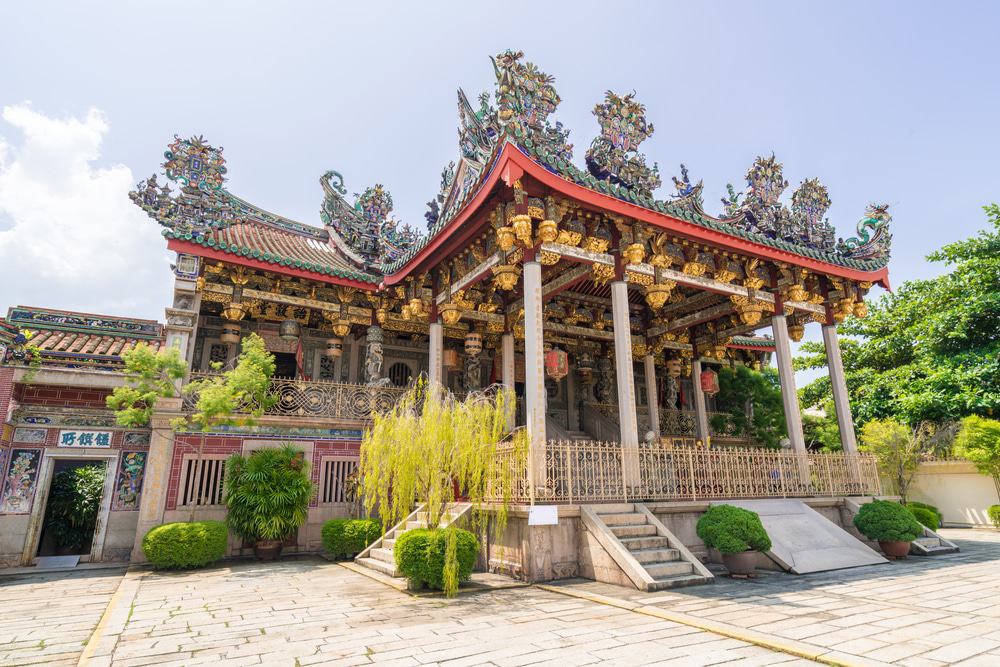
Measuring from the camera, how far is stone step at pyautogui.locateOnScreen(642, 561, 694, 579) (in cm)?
700

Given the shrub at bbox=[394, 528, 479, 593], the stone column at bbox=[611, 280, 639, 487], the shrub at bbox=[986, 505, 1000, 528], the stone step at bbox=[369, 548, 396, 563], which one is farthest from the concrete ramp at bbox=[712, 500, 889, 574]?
the shrub at bbox=[986, 505, 1000, 528]

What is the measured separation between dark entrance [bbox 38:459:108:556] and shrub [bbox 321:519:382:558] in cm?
Result: 850

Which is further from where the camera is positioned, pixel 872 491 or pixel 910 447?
pixel 910 447

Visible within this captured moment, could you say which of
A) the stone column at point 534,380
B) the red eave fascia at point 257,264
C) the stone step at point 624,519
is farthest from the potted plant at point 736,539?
the red eave fascia at point 257,264

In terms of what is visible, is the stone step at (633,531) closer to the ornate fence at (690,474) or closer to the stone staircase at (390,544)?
the ornate fence at (690,474)

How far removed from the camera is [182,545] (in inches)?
367

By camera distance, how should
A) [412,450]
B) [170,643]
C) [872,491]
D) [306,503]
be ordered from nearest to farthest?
1. [170,643]
2. [412,450]
3. [306,503]
4. [872,491]

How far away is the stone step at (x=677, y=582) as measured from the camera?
21.6 feet

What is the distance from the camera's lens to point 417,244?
11.9 meters

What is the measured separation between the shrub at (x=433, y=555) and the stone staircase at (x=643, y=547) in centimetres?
179

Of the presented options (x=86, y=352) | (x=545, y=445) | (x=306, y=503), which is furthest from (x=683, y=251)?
(x=86, y=352)

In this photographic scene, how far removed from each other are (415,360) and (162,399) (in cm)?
630

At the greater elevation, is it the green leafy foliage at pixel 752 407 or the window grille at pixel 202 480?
the green leafy foliage at pixel 752 407

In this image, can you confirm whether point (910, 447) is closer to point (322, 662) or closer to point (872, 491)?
point (872, 491)
